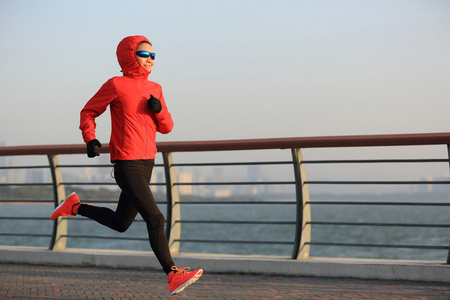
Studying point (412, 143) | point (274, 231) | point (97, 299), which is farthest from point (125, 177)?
point (274, 231)

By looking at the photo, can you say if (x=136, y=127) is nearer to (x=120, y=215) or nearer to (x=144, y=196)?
(x=144, y=196)

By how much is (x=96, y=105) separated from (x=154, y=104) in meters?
0.43

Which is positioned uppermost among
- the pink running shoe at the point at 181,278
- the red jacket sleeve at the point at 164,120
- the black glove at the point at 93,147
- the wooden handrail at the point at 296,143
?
the red jacket sleeve at the point at 164,120

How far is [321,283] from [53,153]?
3238 mm

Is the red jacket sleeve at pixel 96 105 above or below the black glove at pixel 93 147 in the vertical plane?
above

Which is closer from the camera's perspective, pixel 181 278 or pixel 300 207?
pixel 181 278

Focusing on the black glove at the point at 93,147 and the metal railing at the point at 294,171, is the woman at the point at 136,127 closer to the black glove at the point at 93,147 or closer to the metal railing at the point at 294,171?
the black glove at the point at 93,147

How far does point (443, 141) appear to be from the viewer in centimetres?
539

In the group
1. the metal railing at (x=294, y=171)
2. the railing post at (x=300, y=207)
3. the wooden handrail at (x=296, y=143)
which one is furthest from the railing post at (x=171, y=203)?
the railing post at (x=300, y=207)

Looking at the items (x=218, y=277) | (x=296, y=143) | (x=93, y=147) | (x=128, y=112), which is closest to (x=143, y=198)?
(x=93, y=147)

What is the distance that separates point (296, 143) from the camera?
5.87 meters

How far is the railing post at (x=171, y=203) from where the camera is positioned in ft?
21.4

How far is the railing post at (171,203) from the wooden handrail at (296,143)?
0.82 feet

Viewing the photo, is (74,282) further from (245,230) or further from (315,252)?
(245,230)
